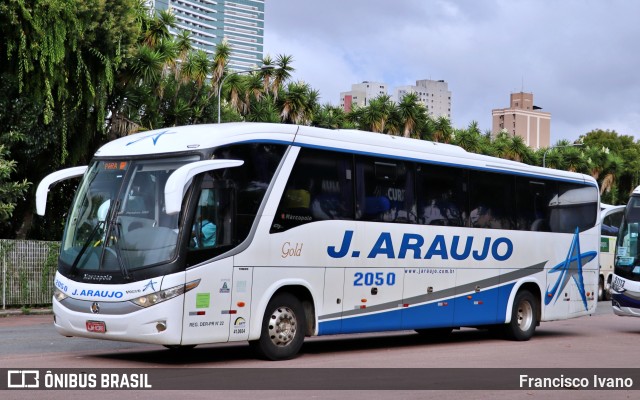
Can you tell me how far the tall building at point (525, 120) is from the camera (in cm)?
19000

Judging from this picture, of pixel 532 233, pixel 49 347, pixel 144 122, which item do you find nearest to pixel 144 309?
pixel 49 347

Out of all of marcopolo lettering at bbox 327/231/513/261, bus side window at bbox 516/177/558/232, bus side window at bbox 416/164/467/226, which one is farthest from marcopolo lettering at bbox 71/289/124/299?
bus side window at bbox 516/177/558/232

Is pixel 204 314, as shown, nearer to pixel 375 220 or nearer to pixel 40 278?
pixel 375 220

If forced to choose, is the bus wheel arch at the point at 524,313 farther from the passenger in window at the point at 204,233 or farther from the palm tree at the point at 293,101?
the palm tree at the point at 293,101

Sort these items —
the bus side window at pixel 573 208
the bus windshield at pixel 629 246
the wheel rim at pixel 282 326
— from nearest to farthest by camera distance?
the wheel rim at pixel 282 326
the bus side window at pixel 573 208
the bus windshield at pixel 629 246

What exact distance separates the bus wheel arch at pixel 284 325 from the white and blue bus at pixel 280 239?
2 cm

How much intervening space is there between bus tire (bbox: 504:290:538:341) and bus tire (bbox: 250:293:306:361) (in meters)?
6.31

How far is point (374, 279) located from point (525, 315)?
506cm

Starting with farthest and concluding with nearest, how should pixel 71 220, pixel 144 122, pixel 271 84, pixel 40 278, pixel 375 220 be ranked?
pixel 271 84 < pixel 144 122 < pixel 40 278 < pixel 375 220 < pixel 71 220

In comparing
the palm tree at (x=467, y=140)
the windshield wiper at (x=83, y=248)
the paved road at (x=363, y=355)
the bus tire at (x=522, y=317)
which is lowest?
the paved road at (x=363, y=355)

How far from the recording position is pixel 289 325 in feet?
48.0

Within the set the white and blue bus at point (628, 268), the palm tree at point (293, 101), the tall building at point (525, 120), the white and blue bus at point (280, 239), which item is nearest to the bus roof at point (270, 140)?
the white and blue bus at point (280, 239)

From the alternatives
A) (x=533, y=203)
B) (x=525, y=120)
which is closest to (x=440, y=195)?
(x=533, y=203)

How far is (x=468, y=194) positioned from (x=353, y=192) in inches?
135
